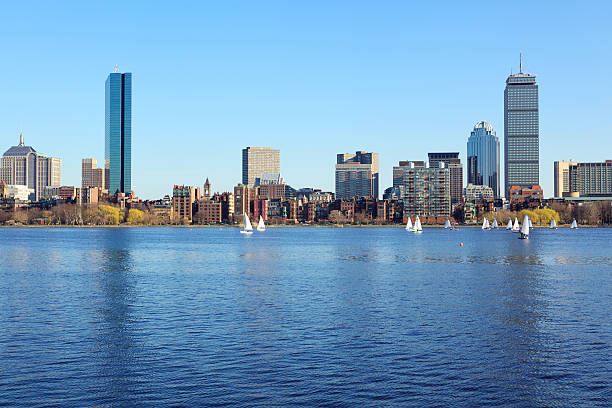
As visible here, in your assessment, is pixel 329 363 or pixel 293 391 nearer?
pixel 293 391

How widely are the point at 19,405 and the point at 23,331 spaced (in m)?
16.5

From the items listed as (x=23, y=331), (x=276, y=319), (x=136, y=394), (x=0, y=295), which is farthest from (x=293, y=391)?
(x=0, y=295)

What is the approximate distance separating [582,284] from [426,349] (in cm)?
4382

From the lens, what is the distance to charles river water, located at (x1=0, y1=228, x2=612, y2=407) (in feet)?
99.9

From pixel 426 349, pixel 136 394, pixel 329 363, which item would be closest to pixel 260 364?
pixel 329 363

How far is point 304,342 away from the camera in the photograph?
40.7m

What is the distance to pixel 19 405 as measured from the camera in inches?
1115

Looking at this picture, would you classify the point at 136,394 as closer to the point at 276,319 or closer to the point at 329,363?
the point at 329,363

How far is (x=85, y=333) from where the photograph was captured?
143 feet

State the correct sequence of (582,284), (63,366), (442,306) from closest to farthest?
(63,366), (442,306), (582,284)

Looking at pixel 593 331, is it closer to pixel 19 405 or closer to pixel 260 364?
pixel 260 364

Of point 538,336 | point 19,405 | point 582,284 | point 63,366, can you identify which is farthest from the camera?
point 582,284

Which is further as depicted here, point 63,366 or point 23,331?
point 23,331

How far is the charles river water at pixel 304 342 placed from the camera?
30453mm
